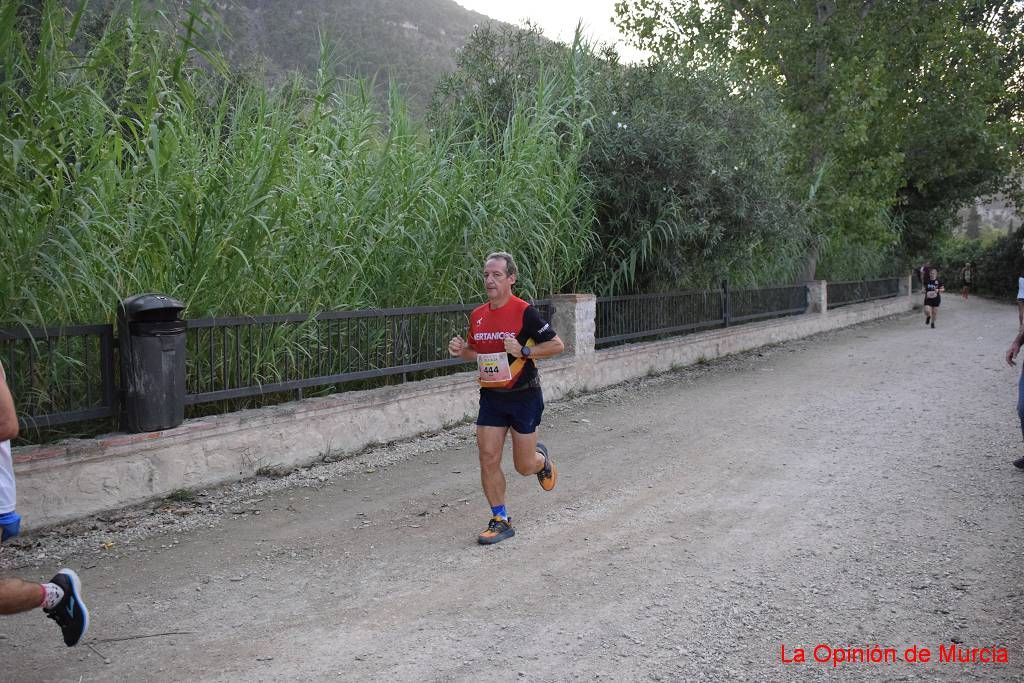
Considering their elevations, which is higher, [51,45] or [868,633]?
[51,45]

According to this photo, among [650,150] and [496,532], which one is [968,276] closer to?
[650,150]

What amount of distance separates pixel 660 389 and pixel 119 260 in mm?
7781

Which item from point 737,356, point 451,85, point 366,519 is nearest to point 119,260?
point 366,519

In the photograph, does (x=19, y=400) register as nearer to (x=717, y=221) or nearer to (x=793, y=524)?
(x=793, y=524)

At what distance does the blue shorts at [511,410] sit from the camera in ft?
17.0

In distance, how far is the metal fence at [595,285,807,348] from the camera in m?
11.9

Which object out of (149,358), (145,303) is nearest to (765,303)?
(149,358)

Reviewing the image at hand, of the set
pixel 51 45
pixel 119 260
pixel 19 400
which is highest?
pixel 51 45

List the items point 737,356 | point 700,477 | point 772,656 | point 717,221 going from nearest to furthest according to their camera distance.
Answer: point 772,656 → point 700,477 → point 717,221 → point 737,356

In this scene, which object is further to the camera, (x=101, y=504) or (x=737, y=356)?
(x=737, y=356)

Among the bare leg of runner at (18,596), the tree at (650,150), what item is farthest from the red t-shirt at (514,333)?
the tree at (650,150)

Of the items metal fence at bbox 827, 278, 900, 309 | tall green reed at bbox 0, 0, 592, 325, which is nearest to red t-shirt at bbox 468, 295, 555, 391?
tall green reed at bbox 0, 0, 592, 325

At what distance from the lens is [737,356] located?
1566 cm

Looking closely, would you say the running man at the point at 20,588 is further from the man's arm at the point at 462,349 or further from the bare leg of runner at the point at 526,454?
the bare leg of runner at the point at 526,454
